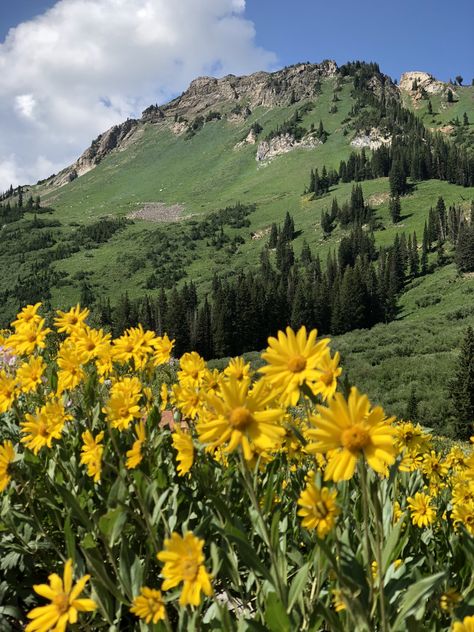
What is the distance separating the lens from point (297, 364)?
2100 mm

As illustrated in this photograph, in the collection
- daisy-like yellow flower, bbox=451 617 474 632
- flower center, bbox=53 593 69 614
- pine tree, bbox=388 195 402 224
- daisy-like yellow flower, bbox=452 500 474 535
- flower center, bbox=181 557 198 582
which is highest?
pine tree, bbox=388 195 402 224

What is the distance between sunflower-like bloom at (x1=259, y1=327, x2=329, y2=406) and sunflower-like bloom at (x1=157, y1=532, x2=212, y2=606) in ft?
2.48

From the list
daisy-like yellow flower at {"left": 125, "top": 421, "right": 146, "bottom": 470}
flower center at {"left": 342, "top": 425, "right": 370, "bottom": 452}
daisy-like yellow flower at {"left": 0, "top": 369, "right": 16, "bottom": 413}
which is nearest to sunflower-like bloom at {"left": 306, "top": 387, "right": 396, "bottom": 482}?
flower center at {"left": 342, "top": 425, "right": 370, "bottom": 452}

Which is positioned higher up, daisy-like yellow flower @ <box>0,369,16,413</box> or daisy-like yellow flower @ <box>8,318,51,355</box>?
daisy-like yellow flower @ <box>8,318,51,355</box>

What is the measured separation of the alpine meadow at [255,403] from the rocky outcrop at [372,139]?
23.6 inches

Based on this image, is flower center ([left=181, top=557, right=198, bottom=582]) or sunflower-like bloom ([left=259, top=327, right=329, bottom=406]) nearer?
flower center ([left=181, top=557, right=198, bottom=582])

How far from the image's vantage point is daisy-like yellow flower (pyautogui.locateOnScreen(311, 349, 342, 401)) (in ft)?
7.16

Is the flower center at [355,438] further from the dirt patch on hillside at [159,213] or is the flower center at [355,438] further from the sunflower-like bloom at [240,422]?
the dirt patch on hillside at [159,213]

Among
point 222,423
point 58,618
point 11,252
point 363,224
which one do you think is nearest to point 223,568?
point 58,618

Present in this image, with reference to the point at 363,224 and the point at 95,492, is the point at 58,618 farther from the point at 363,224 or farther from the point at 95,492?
the point at 363,224

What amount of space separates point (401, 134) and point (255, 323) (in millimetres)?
127718

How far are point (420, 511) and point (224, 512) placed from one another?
Result: 6.71 ft

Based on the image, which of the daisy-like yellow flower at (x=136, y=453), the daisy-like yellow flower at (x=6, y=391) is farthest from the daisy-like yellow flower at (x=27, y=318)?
the daisy-like yellow flower at (x=136, y=453)

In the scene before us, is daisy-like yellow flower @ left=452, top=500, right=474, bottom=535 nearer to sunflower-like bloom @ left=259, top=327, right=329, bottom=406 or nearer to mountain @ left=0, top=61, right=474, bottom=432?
sunflower-like bloom @ left=259, top=327, right=329, bottom=406
